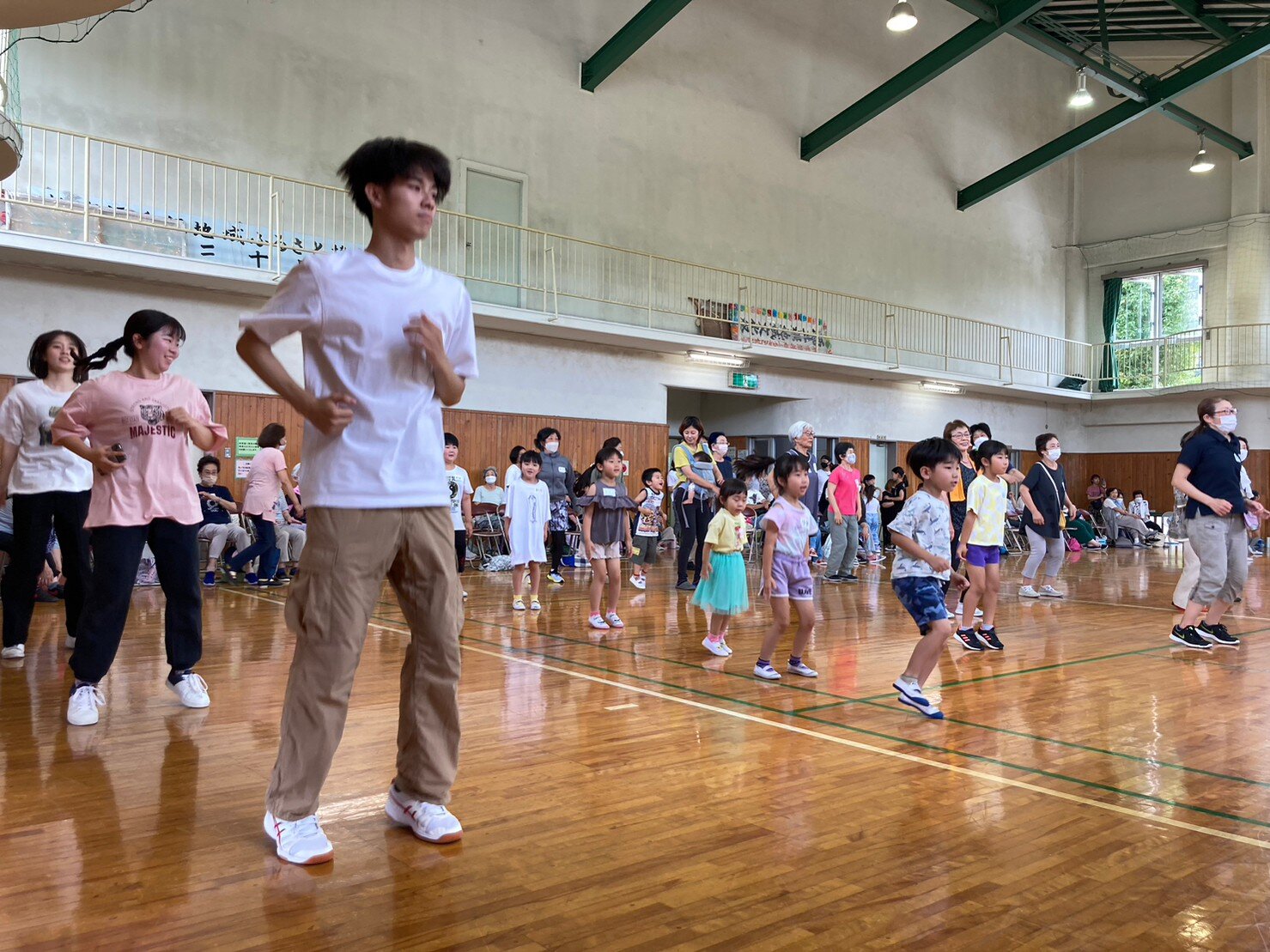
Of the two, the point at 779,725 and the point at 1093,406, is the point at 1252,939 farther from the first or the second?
the point at 1093,406

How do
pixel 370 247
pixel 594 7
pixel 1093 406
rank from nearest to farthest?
pixel 370 247, pixel 594 7, pixel 1093 406

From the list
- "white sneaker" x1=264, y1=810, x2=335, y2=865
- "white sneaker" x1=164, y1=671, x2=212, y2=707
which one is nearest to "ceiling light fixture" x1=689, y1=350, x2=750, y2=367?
"white sneaker" x1=164, y1=671, x2=212, y2=707

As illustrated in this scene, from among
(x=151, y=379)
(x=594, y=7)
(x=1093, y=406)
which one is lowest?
(x=151, y=379)

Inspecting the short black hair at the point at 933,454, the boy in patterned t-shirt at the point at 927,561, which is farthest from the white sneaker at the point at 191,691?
the short black hair at the point at 933,454

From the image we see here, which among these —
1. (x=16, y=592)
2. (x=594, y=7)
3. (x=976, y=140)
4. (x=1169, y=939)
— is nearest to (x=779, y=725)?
(x=1169, y=939)

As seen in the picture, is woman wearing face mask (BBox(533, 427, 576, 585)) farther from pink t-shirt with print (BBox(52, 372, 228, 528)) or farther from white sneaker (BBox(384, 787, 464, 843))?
white sneaker (BBox(384, 787, 464, 843))

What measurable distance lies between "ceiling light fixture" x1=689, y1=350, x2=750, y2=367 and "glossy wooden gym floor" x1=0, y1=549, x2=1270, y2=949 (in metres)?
11.2

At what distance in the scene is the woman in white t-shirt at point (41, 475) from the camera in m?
4.64

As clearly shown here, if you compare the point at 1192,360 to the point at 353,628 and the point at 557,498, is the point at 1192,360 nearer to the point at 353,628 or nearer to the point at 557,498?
the point at 557,498

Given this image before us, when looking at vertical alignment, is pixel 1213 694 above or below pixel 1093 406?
below

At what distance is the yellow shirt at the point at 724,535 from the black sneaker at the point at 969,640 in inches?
65.1

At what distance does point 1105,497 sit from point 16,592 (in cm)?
2044

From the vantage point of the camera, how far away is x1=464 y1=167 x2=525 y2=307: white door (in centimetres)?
1438

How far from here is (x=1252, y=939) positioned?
2.12 metres
